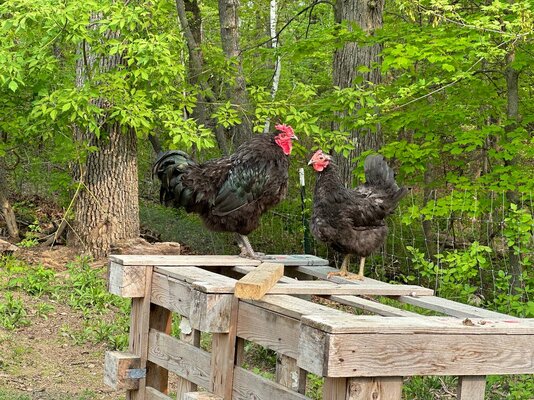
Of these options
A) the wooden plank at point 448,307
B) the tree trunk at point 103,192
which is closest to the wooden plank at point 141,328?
the wooden plank at point 448,307

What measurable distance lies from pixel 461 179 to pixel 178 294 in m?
4.49

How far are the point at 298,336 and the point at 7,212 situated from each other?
8.94 metres

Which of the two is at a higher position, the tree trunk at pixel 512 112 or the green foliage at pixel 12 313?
the tree trunk at pixel 512 112

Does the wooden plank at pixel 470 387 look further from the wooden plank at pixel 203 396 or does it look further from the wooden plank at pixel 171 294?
the wooden plank at pixel 171 294

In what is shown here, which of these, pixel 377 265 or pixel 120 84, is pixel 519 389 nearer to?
pixel 377 265

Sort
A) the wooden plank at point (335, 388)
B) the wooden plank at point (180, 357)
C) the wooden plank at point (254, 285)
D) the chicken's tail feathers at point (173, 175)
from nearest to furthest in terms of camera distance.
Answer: the wooden plank at point (335, 388)
the wooden plank at point (254, 285)
the wooden plank at point (180, 357)
the chicken's tail feathers at point (173, 175)

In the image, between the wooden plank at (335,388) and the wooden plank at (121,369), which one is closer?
the wooden plank at (335,388)

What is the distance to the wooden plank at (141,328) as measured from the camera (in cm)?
514

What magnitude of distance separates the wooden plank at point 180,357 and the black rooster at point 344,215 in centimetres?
125

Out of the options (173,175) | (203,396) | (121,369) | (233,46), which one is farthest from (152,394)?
(233,46)

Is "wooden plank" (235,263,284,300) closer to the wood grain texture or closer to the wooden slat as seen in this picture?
the wood grain texture

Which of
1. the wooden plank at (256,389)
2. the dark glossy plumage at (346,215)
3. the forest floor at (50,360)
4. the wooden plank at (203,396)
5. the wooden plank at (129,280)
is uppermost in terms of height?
the dark glossy plumage at (346,215)

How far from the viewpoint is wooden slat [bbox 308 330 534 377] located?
9.69 ft

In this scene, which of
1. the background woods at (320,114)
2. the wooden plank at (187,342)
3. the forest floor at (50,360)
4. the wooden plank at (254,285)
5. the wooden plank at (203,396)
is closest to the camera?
the wooden plank at (254,285)
